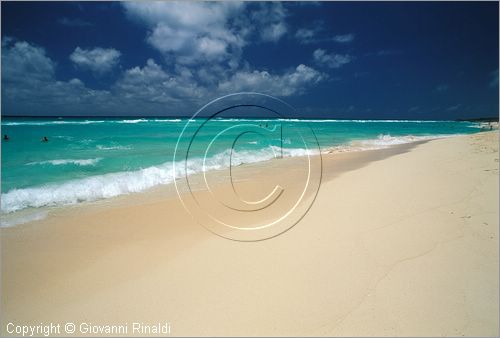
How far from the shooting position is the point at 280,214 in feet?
17.9

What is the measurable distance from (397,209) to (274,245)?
263cm

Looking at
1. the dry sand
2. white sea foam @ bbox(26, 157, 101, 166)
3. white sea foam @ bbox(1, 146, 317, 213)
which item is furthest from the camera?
white sea foam @ bbox(26, 157, 101, 166)

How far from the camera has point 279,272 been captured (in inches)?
131

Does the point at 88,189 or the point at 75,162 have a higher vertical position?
the point at 75,162

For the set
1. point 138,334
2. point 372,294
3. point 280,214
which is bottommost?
point 138,334

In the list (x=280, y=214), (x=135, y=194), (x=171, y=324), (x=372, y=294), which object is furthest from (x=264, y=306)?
(x=135, y=194)

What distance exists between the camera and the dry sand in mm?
2699

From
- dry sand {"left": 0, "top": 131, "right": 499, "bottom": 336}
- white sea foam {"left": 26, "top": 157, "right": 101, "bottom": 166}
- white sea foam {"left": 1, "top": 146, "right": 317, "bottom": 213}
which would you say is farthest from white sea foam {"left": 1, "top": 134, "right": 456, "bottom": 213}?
white sea foam {"left": 26, "top": 157, "right": 101, "bottom": 166}

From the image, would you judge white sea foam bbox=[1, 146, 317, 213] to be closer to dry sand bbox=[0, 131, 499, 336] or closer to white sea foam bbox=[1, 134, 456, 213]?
white sea foam bbox=[1, 134, 456, 213]

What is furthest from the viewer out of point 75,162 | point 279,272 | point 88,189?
point 75,162

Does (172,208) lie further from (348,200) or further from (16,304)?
(348,200)

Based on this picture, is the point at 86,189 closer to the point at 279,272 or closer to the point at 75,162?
the point at 75,162

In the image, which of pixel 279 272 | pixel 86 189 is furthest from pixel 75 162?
pixel 279 272

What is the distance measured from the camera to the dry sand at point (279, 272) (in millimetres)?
2699
